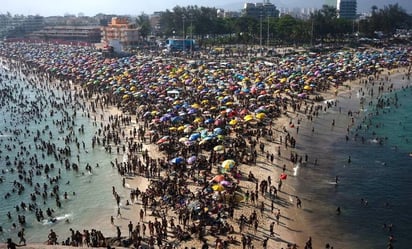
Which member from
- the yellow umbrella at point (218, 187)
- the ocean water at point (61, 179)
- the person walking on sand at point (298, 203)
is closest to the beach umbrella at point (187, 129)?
the ocean water at point (61, 179)

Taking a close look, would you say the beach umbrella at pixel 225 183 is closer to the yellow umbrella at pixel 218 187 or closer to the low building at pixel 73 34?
the yellow umbrella at pixel 218 187

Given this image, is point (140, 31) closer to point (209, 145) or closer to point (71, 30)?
point (71, 30)

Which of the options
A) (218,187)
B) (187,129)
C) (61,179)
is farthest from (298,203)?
(61,179)

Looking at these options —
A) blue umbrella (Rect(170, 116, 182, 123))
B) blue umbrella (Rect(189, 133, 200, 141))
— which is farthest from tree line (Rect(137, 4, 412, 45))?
blue umbrella (Rect(189, 133, 200, 141))

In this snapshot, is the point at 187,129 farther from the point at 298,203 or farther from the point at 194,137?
the point at 298,203

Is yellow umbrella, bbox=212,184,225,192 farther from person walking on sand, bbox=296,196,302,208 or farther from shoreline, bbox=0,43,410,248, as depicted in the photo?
person walking on sand, bbox=296,196,302,208

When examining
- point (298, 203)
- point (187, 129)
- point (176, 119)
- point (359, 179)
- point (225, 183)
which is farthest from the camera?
point (176, 119)

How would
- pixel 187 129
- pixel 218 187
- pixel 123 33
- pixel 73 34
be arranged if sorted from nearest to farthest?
pixel 218 187, pixel 187 129, pixel 123 33, pixel 73 34
